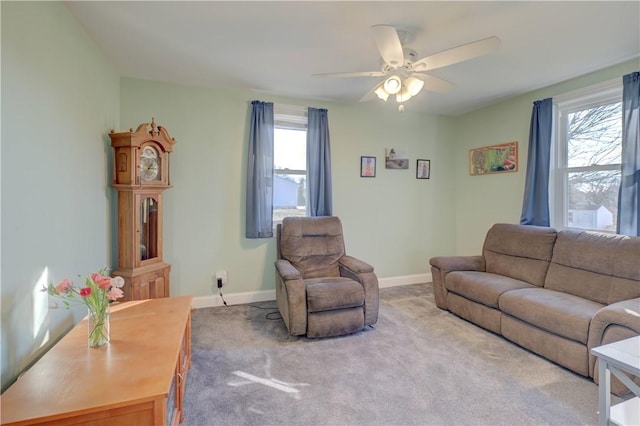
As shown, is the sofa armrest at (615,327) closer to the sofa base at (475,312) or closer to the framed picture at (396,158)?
the sofa base at (475,312)

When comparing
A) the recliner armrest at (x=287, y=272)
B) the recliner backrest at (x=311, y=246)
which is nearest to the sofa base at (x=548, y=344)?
the recliner backrest at (x=311, y=246)

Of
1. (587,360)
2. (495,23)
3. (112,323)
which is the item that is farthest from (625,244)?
(112,323)

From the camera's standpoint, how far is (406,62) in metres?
2.14

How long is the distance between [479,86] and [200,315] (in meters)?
3.94

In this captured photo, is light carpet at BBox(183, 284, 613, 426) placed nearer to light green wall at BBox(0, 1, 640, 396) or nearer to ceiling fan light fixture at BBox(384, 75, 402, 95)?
light green wall at BBox(0, 1, 640, 396)

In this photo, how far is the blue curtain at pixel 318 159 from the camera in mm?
3689

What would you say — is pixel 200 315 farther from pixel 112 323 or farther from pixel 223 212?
pixel 112 323

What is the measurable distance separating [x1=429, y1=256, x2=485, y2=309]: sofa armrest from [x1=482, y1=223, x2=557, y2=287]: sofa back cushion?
13 centimetres

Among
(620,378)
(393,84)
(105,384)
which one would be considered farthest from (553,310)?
(105,384)

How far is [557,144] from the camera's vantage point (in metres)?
3.30

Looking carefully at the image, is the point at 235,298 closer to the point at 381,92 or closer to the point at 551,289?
the point at 381,92

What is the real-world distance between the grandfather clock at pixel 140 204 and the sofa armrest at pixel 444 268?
2.86 m

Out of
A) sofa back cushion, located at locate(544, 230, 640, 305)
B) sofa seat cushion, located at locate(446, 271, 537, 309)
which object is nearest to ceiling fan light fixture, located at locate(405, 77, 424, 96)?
sofa seat cushion, located at locate(446, 271, 537, 309)

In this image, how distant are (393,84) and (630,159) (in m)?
2.26
